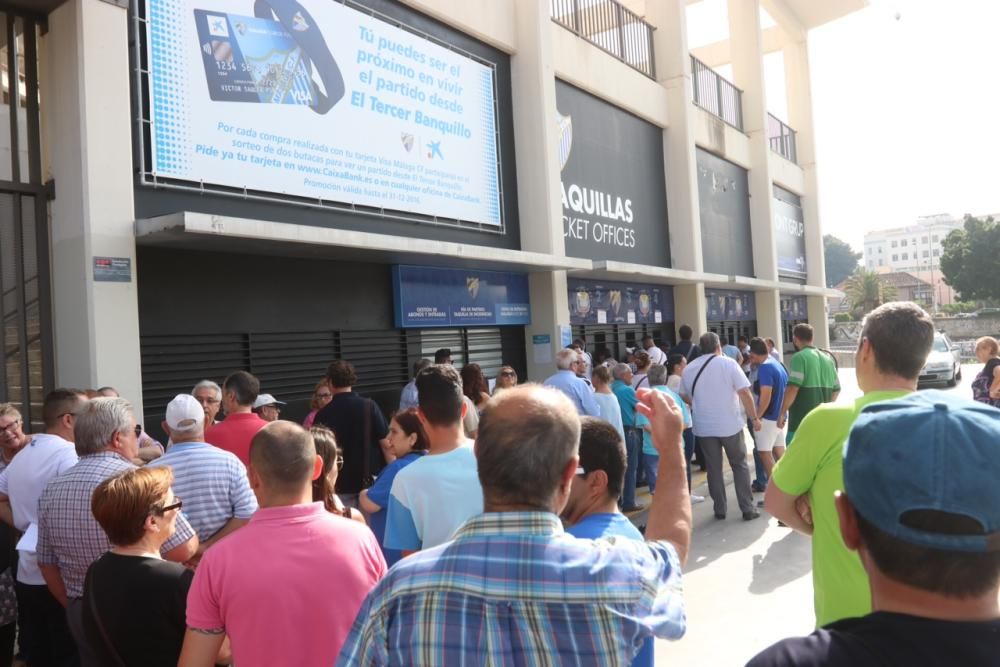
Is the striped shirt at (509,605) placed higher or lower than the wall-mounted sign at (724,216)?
lower

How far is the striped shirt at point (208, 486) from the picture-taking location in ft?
11.9

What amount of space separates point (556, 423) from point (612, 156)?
49.4 feet

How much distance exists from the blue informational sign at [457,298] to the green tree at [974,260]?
64659 millimetres

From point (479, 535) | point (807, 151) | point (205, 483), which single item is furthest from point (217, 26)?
point (807, 151)

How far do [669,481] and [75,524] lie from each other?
108 inches

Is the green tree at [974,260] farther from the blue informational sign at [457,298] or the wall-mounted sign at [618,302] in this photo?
the blue informational sign at [457,298]

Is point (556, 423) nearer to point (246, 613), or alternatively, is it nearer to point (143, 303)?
point (246, 613)

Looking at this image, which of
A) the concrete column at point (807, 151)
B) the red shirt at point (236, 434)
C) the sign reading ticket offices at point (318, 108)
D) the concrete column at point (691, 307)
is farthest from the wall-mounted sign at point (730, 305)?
the red shirt at point (236, 434)

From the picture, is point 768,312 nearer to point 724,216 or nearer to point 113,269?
point 724,216

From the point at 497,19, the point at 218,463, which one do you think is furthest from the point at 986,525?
the point at 497,19

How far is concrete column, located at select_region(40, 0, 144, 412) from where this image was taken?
673 cm

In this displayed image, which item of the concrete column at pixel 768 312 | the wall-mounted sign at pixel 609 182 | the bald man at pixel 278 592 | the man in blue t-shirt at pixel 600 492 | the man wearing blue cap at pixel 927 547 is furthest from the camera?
the concrete column at pixel 768 312

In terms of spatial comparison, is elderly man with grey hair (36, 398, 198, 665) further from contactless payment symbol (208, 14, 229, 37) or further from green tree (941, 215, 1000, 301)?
Answer: green tree (941, 215, 1000, 301)

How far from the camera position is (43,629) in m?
4.27
